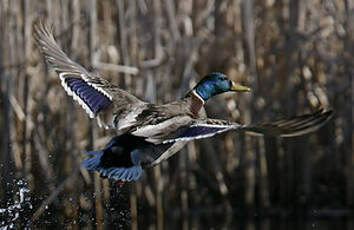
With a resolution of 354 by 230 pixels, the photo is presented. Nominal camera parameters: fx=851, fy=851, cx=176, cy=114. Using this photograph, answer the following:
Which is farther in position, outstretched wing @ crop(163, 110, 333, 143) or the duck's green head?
the duck's green head

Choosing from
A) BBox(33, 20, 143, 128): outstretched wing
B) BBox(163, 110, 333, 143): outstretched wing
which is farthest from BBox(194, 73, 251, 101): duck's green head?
BBox(163, 110, 333, 143): outstretched wing

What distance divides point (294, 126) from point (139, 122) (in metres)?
1.13

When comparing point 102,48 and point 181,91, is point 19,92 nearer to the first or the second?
point 102,48

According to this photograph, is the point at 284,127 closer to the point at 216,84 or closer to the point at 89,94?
the point at 216,84

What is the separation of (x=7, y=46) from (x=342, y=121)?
9.48ft

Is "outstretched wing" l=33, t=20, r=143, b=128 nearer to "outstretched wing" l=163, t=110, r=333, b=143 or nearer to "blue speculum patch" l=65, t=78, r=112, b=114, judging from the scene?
"blue speculum patch" l=65, t=78, r=112, b=114

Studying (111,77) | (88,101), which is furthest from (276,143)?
(88,101)

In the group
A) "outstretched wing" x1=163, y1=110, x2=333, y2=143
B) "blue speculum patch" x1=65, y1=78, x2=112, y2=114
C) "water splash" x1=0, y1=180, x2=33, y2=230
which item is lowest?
"water splash" x1=0, y1=180, x2=33, y2=230

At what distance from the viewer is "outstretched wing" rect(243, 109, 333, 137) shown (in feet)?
11.9

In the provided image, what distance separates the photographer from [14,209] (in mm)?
6453

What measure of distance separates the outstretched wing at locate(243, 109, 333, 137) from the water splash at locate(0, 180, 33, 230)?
301 cm

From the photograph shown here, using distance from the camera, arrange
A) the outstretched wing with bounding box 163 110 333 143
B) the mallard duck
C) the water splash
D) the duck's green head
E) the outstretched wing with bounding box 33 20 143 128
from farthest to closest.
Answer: the water splash < the duck's green head < the outstretched wing with bounding box 33 20 143 128 < the mallard duck < the outstretched wing with bounding box 163 110 333 143

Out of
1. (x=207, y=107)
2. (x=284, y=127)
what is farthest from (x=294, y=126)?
(x=207, y=107)

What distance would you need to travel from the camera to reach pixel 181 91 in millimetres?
7008
